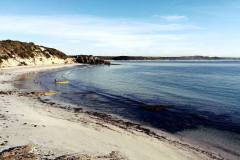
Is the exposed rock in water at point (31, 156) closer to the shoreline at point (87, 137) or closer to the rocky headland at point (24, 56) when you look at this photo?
the shoreline at point (87, 137)

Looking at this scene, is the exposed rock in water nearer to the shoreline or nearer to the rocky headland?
the shoreline

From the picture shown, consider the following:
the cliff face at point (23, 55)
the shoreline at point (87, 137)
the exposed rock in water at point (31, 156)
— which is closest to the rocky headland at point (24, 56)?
the cliff face at point (23, 55)

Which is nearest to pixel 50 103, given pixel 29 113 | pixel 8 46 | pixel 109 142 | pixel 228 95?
pixel 29 113

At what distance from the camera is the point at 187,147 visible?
17.1 metres

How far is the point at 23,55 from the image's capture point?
363 feet

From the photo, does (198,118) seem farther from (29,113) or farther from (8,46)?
(8,46)

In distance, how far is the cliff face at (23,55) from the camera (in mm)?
98019

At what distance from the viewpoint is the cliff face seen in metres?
98.0

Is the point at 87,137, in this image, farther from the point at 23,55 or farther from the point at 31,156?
the point at 23,55

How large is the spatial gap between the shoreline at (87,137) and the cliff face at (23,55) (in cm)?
7480

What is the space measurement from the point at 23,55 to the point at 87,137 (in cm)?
9977

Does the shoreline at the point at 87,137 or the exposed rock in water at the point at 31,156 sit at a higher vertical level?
the exposed rock in water at the point at 31,156

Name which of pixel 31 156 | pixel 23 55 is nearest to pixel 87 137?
pixel 31 156

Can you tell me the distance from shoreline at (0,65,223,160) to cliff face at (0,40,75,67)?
74.8 m
